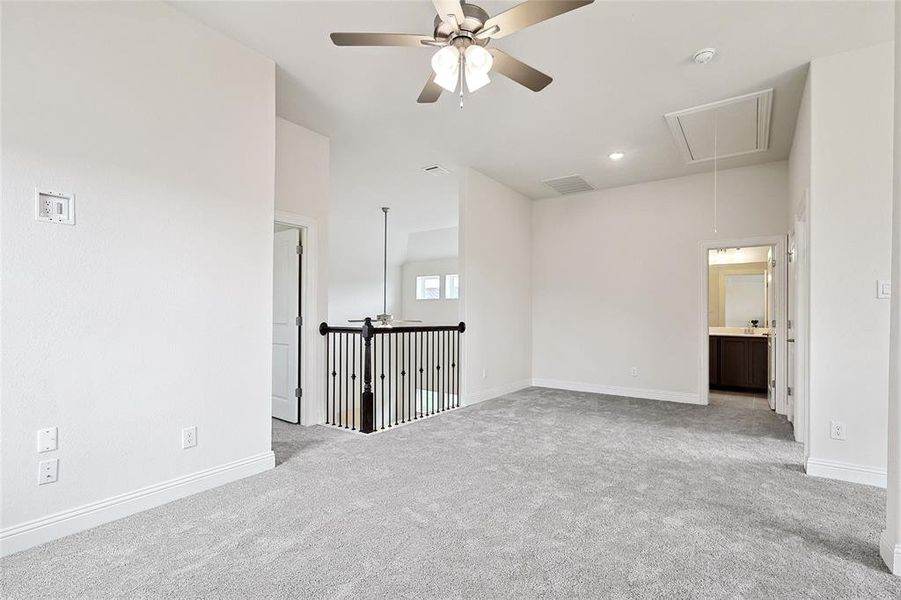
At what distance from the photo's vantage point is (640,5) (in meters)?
2.47

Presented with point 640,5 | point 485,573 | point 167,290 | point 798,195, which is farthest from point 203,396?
point 798,195

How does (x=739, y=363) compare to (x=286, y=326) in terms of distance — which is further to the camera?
(x=739, y=363)

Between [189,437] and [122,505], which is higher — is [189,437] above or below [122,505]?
above

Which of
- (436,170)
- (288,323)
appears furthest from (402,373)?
(436,170)

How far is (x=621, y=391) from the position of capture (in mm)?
5840

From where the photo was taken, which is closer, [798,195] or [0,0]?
[0,0]

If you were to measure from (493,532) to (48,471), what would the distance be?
2.13 meters

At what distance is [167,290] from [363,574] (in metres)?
1.87

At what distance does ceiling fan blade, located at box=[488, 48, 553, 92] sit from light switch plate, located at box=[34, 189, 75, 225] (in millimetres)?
2198

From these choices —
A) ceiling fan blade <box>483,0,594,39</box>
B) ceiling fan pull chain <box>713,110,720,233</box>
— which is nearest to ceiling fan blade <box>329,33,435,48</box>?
ceiling fan blade <box>483,0,594,39</box>

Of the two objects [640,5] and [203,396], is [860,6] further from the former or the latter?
[203,396]

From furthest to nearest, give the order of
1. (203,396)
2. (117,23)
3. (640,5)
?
(203,396) → (640,5) → (117,23)

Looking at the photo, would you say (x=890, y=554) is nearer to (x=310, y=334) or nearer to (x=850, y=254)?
(x=850, y=254)

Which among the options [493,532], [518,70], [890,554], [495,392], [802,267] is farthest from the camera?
[495,392]
